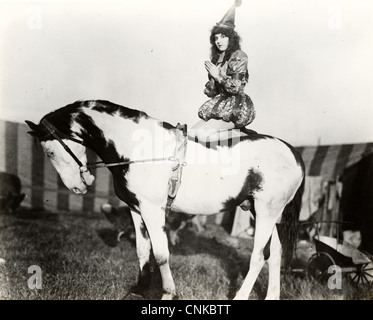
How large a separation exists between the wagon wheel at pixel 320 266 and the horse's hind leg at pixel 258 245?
2.21 feet

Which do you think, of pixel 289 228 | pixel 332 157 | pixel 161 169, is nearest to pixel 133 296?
pixel 161 169

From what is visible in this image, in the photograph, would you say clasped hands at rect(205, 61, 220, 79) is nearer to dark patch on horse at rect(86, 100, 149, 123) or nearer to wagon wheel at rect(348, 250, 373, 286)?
dark patch on horse at rect(86, 100, 149, 123)

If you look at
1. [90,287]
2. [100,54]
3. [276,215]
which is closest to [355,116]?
[276,215]

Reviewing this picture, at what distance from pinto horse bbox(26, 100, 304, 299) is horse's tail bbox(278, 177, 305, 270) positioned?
0.12 meters

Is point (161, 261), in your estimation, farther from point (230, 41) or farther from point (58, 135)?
point (230, 41)

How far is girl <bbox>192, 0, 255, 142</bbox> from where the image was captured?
2.87m

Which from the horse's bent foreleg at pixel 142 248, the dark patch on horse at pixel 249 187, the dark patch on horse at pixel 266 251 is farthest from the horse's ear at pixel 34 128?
the dark patch on horse at pixel 266 251

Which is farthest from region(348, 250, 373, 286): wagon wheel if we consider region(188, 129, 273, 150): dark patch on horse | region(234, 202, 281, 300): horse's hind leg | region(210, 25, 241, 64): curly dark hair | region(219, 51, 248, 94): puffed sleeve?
region(210, 25, 241, 64): curly dark hair

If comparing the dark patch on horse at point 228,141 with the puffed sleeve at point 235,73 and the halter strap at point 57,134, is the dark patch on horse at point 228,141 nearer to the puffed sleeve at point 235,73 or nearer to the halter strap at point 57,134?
the puffed sleeve at point 235,73

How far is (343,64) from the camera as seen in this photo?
10.4 ft

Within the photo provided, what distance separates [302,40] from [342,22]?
1.04ft

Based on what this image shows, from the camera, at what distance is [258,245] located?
2.80m

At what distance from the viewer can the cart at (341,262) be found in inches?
124
